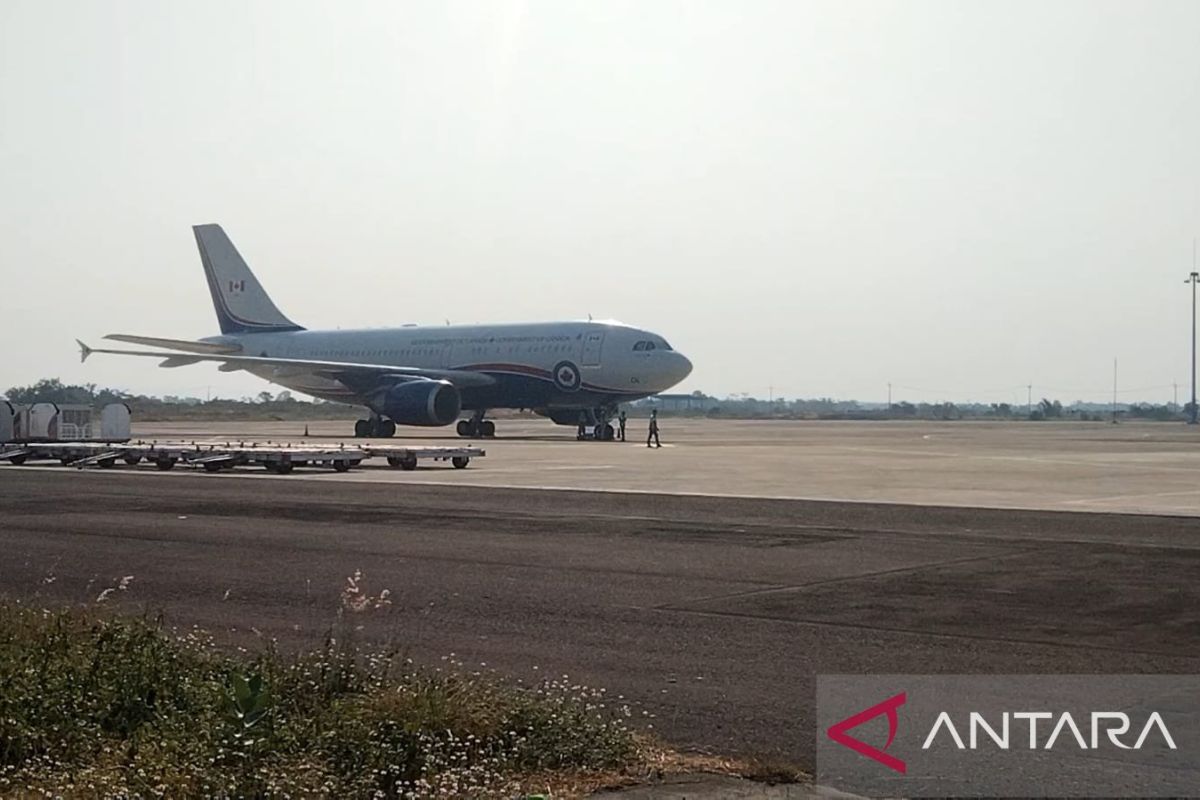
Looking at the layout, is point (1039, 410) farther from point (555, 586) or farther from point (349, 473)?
point (555, 586)

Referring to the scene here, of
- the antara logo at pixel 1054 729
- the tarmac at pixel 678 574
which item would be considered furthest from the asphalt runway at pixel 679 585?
the antara logo at pixel 1054 729

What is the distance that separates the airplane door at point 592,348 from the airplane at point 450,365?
37mm

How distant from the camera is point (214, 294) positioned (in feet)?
217

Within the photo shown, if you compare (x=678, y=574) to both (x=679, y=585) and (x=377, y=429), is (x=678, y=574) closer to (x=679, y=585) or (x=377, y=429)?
(x=679, y=585)

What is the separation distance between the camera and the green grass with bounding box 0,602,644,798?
583 cm

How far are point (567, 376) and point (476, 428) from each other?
5.53 meters

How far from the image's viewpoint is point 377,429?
5481 centimetres

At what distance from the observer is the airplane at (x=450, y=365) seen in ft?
170

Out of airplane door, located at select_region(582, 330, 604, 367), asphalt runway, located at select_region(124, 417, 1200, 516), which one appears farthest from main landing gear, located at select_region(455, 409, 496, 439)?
asphalt runway, located at select_region(124, 417, 1200, 516)

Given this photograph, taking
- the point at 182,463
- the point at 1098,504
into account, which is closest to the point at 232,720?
the point at 1098,504

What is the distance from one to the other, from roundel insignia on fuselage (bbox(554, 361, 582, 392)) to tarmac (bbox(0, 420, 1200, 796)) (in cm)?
2532

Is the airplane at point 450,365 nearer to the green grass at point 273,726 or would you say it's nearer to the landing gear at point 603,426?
the landing gear at point 603,426

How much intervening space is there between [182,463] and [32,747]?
28920mm

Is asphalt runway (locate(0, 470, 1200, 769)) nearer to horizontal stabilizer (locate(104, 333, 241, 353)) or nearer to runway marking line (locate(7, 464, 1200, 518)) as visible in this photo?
runway marking line (locate(7, 464, 1200, 518))
